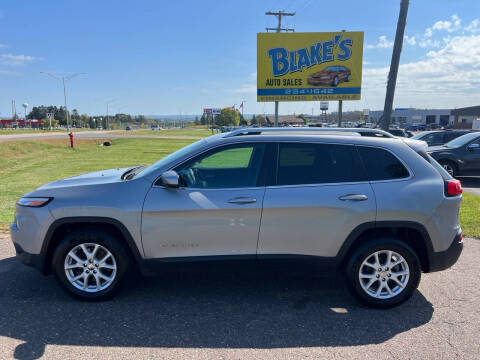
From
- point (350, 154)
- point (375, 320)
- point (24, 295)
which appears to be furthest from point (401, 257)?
point (24, 295)

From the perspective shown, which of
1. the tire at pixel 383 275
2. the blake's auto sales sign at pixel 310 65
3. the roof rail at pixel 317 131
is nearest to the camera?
the tire at pixel 383 275

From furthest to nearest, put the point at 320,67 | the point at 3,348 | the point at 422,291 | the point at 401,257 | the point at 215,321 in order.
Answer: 1. the point at 320,67
2. the point at 422,291
3. the point at 401,257
4. the point at 215,321
5. the point at 3,348

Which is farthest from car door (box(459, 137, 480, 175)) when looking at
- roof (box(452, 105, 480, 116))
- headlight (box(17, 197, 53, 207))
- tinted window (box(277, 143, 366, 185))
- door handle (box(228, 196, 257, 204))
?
roof (box(452, 105, 480, 116))

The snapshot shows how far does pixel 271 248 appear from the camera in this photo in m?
3.58

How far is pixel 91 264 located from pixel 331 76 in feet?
59.1

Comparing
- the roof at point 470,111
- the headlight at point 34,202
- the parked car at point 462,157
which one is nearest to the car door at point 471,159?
the parked car at point 462,157

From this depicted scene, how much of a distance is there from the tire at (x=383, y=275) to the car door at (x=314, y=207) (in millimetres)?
257

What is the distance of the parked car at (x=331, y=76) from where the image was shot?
19328mm

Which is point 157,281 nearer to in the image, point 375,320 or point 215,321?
point 215,321

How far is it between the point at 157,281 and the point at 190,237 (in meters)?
1.02

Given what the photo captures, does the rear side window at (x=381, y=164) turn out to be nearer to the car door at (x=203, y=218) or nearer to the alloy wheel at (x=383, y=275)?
the alloy wheel at (x=383, y=275)

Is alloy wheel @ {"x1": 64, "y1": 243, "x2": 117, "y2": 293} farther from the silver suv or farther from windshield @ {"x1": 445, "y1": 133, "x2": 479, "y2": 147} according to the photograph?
windshield @ {"x1": 445, "y1": 133, "x2": 479, "y2": 147}

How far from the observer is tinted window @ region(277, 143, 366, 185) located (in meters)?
3.62

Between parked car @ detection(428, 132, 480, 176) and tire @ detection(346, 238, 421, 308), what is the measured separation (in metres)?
8.77
